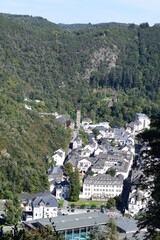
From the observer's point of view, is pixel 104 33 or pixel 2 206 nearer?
pixel 2 206

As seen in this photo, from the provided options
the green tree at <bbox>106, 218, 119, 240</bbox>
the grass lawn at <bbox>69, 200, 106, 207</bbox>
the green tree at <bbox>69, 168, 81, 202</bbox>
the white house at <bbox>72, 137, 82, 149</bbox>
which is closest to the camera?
the green tree at <bbox>106, 218, 119, 240</bbox>

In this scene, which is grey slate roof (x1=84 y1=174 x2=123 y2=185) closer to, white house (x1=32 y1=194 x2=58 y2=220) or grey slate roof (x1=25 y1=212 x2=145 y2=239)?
white house (x1=32 y1=194 x2=58 y2=220)

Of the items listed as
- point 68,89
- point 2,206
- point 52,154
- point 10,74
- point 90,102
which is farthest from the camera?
point 68,89

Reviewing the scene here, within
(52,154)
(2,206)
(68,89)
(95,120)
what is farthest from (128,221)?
(68,89)

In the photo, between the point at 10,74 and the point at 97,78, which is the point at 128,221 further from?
the point at 97,78

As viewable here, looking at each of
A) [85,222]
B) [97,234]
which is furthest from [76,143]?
[97,234]

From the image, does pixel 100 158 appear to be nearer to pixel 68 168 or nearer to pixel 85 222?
pixel 68 168

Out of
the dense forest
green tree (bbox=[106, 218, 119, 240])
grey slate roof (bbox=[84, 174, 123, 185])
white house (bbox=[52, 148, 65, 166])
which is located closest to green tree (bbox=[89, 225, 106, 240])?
green tree (bbox=[106, 218, 119, 240])
